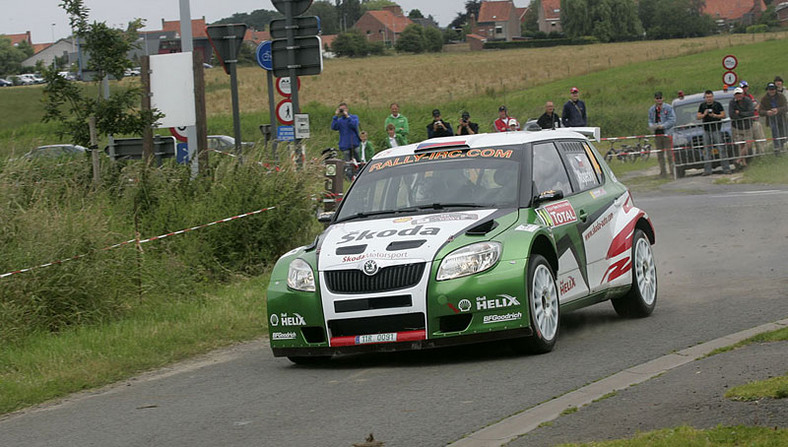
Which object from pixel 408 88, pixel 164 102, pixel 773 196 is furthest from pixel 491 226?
pixel 408 88

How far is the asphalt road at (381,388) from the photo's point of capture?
695 cm

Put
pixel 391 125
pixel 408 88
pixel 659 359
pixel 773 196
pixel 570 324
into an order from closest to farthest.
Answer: pixel 659 359 < pixel 570 324 < pixel 773 196 < pixel 391 125 < pixel 408 88

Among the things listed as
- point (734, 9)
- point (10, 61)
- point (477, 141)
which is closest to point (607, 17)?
point (10, 61)

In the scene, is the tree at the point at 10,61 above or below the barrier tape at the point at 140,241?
above

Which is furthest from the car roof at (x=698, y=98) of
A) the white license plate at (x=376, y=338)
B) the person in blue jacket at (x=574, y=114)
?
the white license plate at (x=376, y=338)

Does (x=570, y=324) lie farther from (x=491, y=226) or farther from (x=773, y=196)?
(x=773, y=196)

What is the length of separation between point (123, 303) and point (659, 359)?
5815 millimetres

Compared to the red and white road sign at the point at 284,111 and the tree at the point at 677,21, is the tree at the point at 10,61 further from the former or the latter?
the red and white road sign at the point at 284,111

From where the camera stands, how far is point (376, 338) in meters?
8.77

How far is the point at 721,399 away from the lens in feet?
21.2

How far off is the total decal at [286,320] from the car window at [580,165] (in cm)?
298

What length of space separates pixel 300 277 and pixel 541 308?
6.05 feet

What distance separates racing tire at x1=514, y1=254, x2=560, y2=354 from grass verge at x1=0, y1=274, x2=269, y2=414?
3166mm

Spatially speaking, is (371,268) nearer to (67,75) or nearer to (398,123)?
(67,75)
